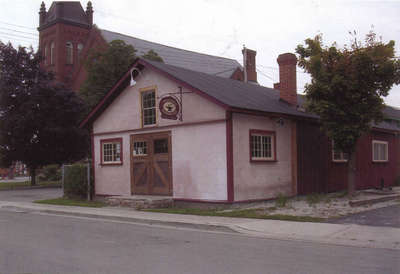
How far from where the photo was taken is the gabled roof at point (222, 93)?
15319 mm

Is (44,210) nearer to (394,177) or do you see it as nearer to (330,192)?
(330,192)

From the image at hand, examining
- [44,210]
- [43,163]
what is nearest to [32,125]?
[43,163]

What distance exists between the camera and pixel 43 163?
32.7 m

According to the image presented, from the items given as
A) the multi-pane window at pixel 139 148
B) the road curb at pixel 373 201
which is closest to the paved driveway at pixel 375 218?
the road curb at pixel 373 201

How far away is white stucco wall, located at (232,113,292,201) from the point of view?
1511cm

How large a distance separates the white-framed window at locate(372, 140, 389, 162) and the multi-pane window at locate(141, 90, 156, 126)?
12.4 meters

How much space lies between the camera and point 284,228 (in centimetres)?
1071

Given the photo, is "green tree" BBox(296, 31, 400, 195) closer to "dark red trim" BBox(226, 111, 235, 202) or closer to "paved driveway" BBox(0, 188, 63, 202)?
"dark red trim" BBox(226, 111, 235, 202)

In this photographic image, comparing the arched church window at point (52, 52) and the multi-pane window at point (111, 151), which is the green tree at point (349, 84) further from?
the arched church window at point (52, 52)

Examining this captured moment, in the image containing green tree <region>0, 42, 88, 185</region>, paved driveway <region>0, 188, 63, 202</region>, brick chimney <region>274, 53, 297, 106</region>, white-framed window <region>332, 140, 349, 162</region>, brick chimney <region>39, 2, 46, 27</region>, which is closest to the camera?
brick chimney <region>274, 53, 297, 106</region>

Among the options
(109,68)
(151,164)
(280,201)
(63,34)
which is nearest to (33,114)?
(109,68)

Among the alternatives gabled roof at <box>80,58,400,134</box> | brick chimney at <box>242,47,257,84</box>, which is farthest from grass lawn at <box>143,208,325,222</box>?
brick chimney at <box>242,47,257,84</box>

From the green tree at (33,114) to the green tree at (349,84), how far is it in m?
20.8

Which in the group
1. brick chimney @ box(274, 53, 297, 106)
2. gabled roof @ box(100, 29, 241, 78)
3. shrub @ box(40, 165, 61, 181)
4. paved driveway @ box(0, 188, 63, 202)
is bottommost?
paved driveway @ box(0, 188, 63, 202)
